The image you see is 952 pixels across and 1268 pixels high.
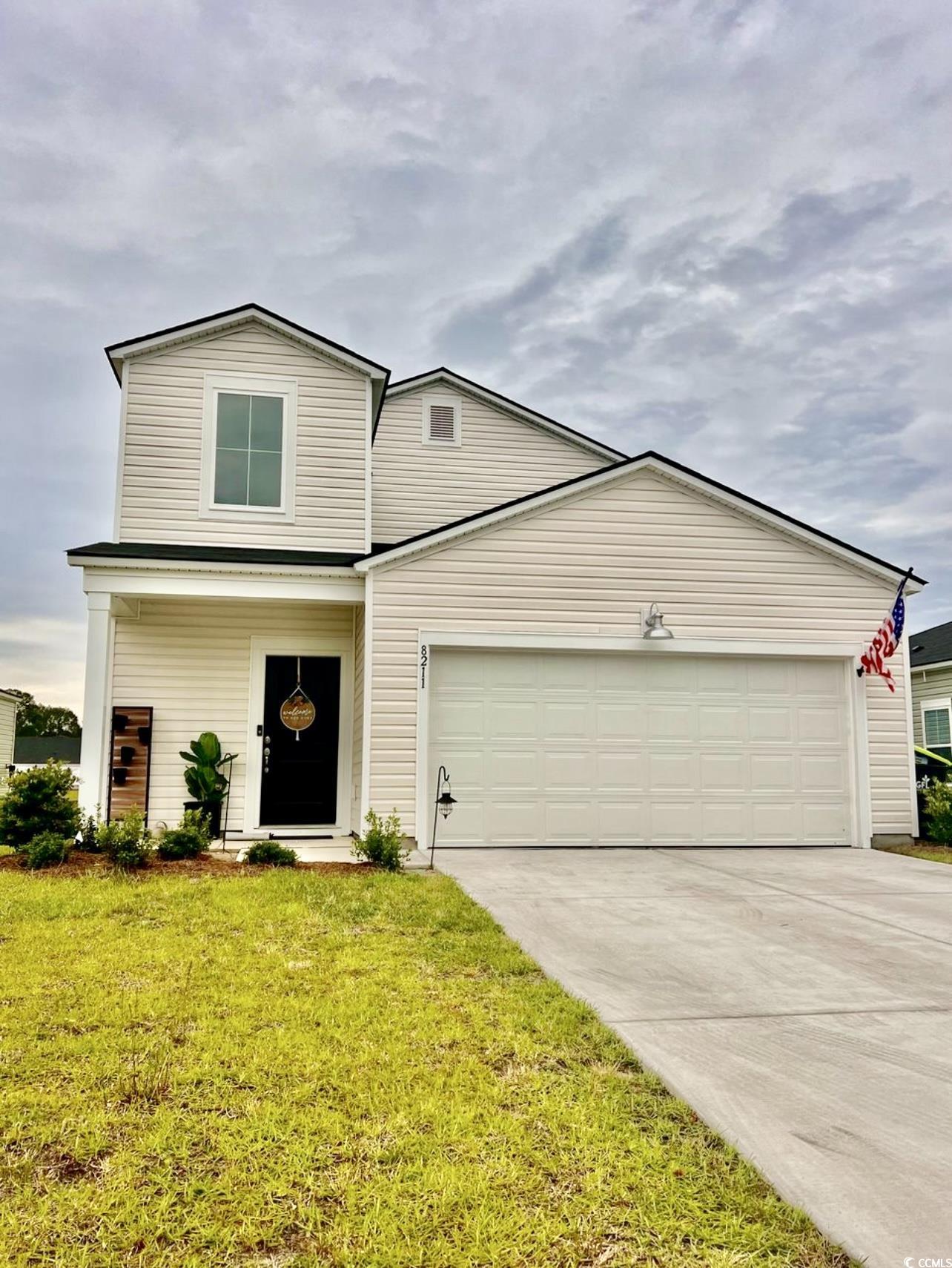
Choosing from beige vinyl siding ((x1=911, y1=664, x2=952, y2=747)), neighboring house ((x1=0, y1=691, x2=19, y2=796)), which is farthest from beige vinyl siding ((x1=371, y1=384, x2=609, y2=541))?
neighboring house ((x1=0, y1=691, x2=19, y2=796))

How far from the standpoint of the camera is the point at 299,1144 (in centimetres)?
268

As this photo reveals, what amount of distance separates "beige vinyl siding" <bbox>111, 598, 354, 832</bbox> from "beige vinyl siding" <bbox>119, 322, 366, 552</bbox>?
0.97 meters

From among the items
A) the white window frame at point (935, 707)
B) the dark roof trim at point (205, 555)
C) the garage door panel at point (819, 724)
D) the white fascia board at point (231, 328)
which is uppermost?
the white fascia board at point (231, 328)

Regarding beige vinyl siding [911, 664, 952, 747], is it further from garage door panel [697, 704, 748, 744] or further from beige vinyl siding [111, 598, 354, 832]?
beige vinyl siding [111, 598, 354, 832]

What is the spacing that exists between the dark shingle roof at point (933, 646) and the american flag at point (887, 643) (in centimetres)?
887

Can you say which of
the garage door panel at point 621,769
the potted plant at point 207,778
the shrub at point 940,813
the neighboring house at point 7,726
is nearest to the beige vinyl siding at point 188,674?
the potted plant at point 207,778

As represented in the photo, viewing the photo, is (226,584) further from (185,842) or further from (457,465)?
(457,465)

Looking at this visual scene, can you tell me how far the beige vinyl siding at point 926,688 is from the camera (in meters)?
19.2

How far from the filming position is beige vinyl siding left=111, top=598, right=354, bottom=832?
10898 millimetres

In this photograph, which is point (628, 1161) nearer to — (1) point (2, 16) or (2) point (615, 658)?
(2) point (615, 658)

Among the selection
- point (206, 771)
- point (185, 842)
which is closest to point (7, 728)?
point (206, 771)

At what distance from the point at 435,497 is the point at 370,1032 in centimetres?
1126

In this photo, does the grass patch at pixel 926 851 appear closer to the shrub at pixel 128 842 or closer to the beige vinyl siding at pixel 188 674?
the beige vinyl siding at pixel 188 674

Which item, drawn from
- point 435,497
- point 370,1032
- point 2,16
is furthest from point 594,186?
point 370,1032
